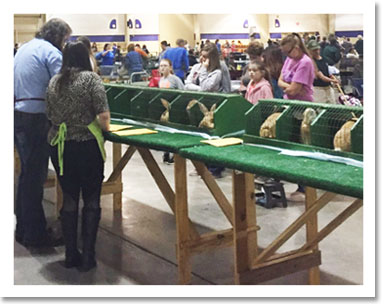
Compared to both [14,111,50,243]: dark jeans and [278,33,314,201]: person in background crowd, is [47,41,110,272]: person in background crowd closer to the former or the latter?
[14,111,50,243]: dark jeans

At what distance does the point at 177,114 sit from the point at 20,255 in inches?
54.0

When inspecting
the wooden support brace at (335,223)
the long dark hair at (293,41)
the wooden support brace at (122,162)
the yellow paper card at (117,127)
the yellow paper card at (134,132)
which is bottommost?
the wooden support brace at (335,223)

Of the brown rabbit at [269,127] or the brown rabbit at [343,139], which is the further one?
the brown rabbit at [269,127]

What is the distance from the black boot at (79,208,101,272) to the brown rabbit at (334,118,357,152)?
1497 millimetres

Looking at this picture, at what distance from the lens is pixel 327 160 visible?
2738mm

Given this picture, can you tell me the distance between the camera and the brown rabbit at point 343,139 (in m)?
2.78

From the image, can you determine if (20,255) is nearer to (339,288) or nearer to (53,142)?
(53,142)

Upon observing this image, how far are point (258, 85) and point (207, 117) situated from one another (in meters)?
1.05

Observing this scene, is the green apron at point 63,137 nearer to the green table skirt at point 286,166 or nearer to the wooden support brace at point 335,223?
the green table skirt at point 286,166

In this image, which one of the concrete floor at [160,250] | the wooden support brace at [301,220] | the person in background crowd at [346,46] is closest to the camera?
the wooden support brace at [301,220]

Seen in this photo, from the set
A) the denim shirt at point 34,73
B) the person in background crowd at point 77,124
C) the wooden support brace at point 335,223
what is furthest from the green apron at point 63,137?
the wooden support brace at point 335,223

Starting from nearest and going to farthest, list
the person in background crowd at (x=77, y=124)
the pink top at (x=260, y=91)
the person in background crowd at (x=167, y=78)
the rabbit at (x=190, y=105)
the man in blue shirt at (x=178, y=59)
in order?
1. the person in background crowd at (x=77, y=124)
2. the rabbit at (x=190, y=105)
3. the pink top at (x=260, y=91)
4. the person in background crowd at (x=167, y=78)
5. the man in blue shirt at (x=178, y=59)

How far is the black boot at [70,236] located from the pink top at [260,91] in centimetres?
165
